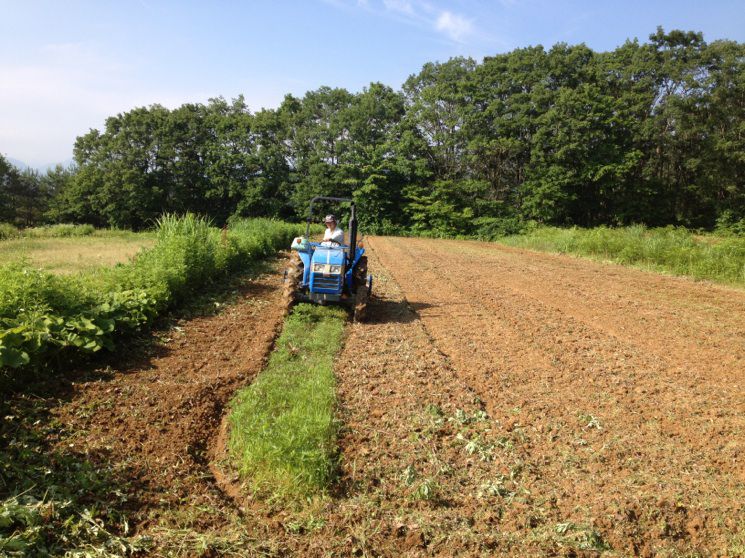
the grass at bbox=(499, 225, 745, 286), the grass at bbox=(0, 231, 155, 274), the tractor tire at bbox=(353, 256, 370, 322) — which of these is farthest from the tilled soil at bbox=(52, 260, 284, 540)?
the grass at bbox=(499, 225, 745, 286)

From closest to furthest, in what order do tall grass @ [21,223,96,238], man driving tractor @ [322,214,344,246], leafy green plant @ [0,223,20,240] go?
man driving tractor @ [322,214,344,246] < leafy green plant @ [0,223,20,240] < tall grass @ [21,223,96,238]

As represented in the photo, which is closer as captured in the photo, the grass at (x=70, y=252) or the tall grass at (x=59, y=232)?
the grass at (x=70, y=252)

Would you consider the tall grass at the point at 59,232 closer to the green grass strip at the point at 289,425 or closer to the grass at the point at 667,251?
the green grass strip at the point at 289,425

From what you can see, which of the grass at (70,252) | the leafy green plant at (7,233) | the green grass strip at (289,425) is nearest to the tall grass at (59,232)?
the grass at (70,252)

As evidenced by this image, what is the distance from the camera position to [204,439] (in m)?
4.16

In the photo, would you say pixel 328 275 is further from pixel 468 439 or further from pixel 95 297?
pixel 468 439

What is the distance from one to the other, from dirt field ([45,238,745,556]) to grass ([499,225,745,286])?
691cm

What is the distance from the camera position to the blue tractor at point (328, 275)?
7617mm

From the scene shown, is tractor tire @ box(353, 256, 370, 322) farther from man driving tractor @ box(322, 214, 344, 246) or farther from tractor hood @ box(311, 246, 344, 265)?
tractor hood @ box(311, 246, 344, 265)

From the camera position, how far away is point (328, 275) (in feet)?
25.0

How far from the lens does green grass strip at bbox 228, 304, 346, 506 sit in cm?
348

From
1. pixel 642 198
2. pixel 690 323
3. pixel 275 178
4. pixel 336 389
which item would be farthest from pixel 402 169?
pixel 336 389

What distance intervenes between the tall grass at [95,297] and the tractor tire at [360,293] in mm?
3060

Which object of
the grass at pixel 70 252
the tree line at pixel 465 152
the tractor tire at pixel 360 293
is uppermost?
the tree line at pixel 465 152
